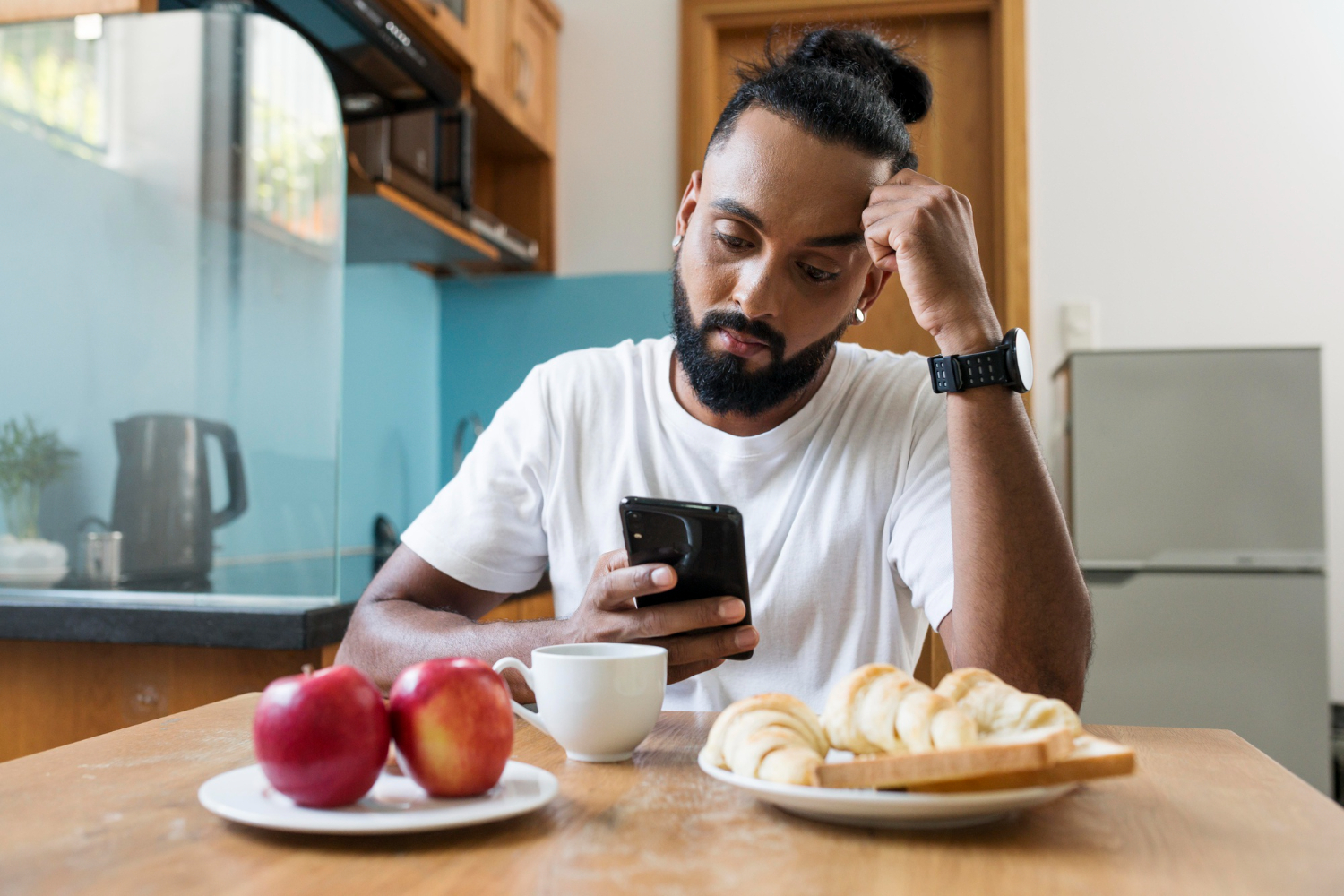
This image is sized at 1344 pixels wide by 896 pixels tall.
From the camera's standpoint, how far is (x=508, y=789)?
0.63m

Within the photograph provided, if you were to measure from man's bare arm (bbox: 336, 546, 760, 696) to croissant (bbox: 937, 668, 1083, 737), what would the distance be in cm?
29

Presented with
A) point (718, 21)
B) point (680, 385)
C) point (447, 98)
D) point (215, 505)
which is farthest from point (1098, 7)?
point (215, 505)

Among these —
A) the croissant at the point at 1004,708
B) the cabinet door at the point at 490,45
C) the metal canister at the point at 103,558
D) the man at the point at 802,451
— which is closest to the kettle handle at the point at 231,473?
the metal canister at the point at 103,558

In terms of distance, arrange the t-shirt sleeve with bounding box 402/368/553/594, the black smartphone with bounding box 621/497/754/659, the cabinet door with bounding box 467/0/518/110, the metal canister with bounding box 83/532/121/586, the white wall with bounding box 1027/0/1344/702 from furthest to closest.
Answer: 1. the white wall with bounding box 1027/0/1344/702
2. the cabinet door with bounding box 467/0/518/110
3. the metal canister with bounding box 83/532/121/586
4. the t-shirt sleeve with bounding box 402/368/553/594
5. the black smartphone with bounding box 621/497/754/659

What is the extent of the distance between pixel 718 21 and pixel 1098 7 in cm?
110

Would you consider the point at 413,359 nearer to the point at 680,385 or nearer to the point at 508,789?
the point at 680,385

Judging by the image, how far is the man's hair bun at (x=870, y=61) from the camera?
135 centimetres

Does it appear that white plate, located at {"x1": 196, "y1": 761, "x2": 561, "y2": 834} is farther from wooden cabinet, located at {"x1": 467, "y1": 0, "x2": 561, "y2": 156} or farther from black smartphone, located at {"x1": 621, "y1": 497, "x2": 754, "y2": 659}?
wooden cabinet, located at {"x1": 467, "y1": 0, "x2": 561, "y2": 156}

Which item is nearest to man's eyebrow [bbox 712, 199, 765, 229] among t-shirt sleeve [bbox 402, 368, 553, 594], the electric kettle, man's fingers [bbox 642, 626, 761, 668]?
t-shirt sleeve [bbox 402, 368, 553, 594]

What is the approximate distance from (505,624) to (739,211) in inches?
20.0

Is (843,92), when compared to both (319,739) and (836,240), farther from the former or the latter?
(319,739)

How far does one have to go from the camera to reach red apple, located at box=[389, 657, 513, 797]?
0.60 meters

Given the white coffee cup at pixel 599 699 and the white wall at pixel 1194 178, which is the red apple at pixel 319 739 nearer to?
the white coffee cup at pixel 599 699

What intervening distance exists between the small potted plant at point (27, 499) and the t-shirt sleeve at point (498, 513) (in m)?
0.54
